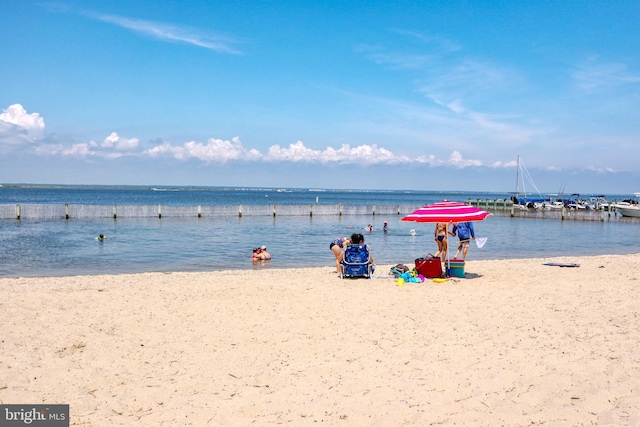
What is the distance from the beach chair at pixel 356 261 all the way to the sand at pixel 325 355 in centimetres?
176

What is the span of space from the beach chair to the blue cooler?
207 centimetres

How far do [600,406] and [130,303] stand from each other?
764 cm

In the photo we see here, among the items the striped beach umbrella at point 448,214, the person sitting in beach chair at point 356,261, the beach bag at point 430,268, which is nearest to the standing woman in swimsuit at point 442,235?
the beach bag at point 430,268

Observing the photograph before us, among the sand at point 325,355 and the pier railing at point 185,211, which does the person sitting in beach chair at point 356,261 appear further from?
the pier railing at point 185,211

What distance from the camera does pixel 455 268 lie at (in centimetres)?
1248

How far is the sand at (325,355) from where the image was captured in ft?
15.9

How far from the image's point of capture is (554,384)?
5258 millimetres

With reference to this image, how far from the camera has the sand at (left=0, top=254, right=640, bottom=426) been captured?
4.84m

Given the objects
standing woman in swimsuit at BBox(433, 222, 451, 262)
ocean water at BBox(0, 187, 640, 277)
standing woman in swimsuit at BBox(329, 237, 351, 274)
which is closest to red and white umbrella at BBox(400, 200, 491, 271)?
standing woman in swimsuit at BBox(433, 222, 451, 262)

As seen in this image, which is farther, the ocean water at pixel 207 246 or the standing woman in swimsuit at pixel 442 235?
the ocean water at pixel 207 246

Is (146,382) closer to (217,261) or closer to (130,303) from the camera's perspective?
(130,303)

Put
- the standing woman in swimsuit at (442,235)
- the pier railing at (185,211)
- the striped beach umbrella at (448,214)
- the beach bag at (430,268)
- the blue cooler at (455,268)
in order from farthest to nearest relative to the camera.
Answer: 1. the pier railing at (185,211)
2. the standing woman in swimsuit at (442,235)
3. the blue cooler at (455,268)
4. the beach bag at (430,268)
5. the striped beach umbrella at (448,214)

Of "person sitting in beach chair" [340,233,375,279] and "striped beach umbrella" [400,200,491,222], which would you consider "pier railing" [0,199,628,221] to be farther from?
"striped beach umbrella" [400,200,491,222]

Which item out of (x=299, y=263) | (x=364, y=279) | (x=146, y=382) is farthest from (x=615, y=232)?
(x=146, y=382)
